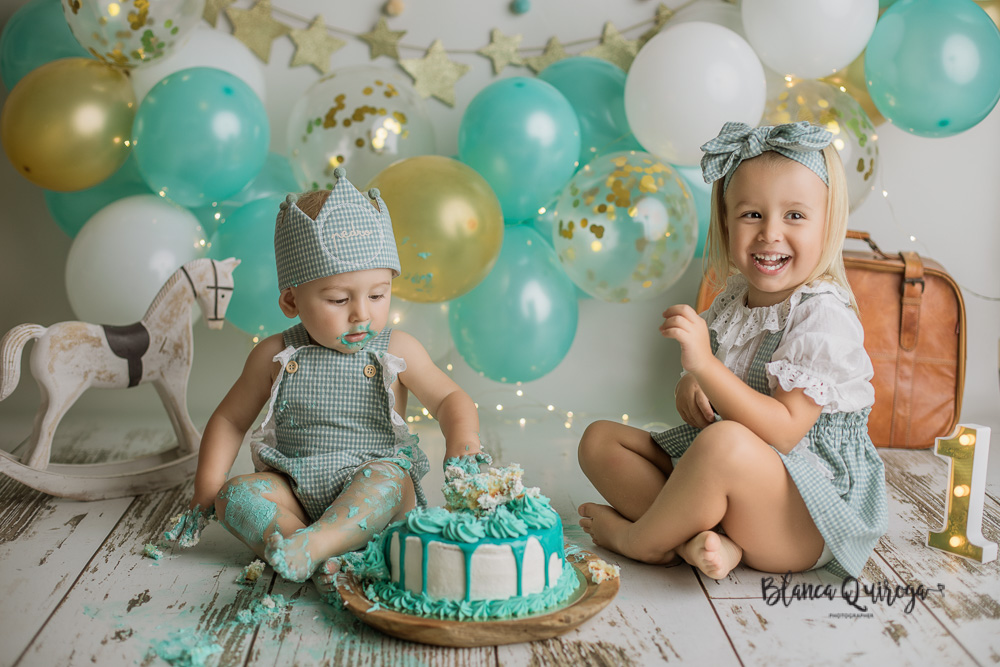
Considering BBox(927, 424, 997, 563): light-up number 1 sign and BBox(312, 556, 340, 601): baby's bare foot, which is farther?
BBox(927, 424, 997, 563): light-up number 1 sign

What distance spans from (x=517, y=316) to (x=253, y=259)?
0.76m

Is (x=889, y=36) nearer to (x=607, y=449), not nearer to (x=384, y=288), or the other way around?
(x=607, y=449)

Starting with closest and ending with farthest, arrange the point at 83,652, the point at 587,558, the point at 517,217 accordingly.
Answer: the point at 83,652 → the point at 587,558 → the point at 517,217

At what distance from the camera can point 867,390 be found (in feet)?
5.72

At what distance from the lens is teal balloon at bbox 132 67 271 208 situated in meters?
2.39

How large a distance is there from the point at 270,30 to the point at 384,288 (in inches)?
59.1

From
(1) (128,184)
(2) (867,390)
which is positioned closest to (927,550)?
(2) (867,390)

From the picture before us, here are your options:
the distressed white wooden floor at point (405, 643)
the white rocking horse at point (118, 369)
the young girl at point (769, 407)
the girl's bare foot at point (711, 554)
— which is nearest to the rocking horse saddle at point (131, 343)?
the white rocking horse at point (118, 369)

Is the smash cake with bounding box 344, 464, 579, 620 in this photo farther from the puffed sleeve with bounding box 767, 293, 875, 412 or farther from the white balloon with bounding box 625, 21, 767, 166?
the white balloon with bounding box 625, 21, 767, 166

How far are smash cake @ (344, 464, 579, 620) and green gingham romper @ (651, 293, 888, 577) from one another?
0.49 meters

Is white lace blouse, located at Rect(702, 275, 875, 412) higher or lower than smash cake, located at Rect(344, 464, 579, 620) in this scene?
higher

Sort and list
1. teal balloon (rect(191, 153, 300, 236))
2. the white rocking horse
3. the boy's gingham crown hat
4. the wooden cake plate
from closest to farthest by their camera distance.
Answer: the wooden cake plate < the boy's gingham crown hat < the white rocking horse < teal balloon (rect(191, 153, 300, 236))

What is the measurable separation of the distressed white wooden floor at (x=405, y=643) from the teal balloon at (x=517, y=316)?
2.19ft

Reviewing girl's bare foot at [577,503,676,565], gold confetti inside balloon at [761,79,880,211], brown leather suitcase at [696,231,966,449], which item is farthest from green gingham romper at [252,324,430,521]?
brown leather suitcase at [696,231,966,449]
